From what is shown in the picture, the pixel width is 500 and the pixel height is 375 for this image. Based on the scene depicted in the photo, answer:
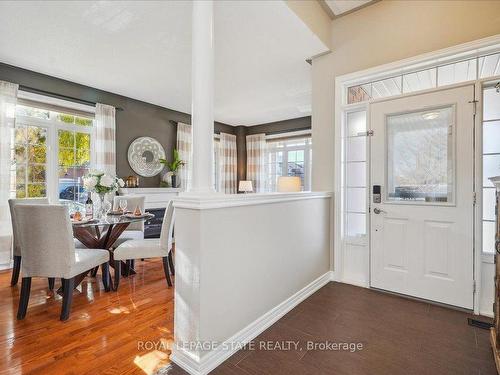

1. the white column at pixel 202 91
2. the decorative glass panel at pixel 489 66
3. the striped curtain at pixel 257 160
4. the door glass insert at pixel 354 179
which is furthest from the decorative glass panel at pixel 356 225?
the striped curtain at pixel 257 160

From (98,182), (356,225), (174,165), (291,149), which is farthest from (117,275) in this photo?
(291,149)

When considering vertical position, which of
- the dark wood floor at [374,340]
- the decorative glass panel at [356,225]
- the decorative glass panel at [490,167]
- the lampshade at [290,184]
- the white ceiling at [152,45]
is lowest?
the dark wood floor at [374,340]

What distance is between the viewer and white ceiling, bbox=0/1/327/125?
2379mm

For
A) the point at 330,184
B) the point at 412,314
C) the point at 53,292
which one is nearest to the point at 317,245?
the point at 330,184

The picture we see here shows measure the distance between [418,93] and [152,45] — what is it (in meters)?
2.78

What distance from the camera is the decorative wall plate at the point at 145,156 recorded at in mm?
4859

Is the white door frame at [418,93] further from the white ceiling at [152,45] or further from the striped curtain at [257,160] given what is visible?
the striped curtain at [257,160]

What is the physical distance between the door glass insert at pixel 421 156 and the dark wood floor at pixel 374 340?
3.38 ft

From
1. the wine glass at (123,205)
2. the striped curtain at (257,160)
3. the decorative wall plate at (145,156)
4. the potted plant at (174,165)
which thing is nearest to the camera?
the wine glass at (123,205)

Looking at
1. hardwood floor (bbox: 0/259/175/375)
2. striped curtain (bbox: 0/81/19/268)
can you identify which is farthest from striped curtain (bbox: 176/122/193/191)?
hardwood floor (bbox: 0/259/175/375)

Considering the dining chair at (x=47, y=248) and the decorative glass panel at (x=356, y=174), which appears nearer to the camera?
the dining chair at (x=47, y=248)

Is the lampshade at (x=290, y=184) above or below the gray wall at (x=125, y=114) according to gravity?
below

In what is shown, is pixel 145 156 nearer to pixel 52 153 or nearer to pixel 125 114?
pixel 125 114

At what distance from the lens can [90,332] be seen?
1.97m
